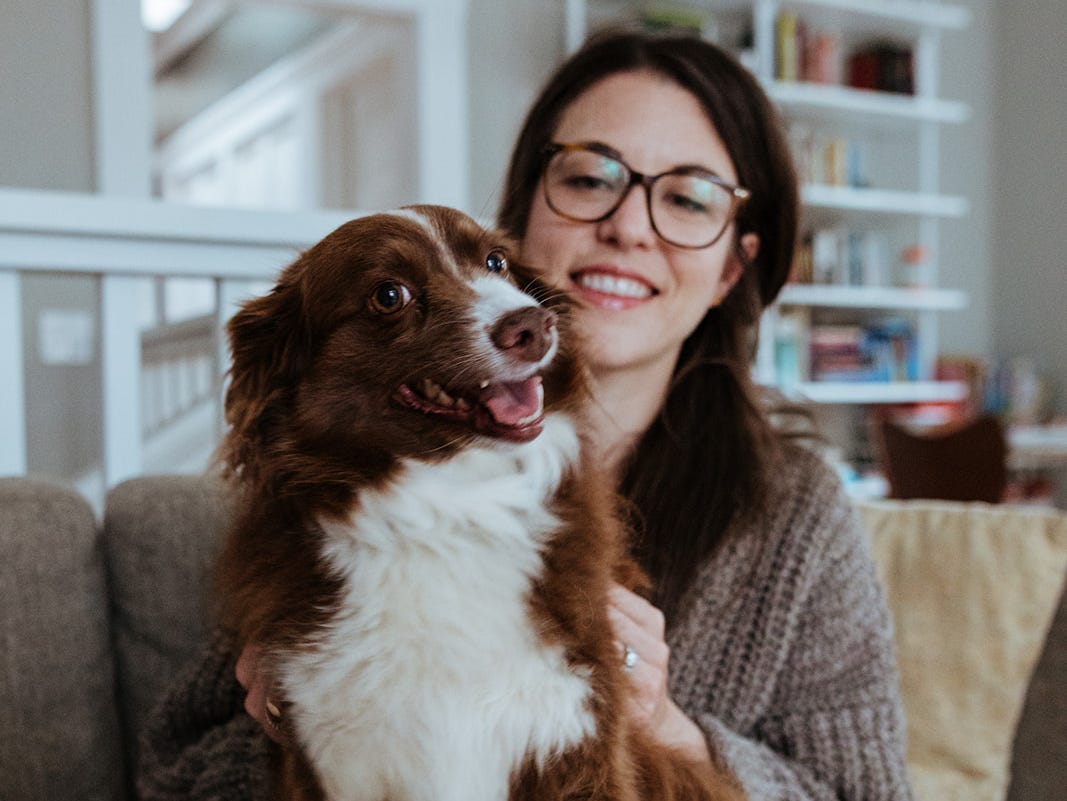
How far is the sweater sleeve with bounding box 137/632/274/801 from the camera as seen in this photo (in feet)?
4.07

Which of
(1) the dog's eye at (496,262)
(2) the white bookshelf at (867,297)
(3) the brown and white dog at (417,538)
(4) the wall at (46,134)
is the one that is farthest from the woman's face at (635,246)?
(2) the white bookshelf at (867,297)

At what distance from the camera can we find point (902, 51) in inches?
211

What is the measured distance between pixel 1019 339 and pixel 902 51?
192cm

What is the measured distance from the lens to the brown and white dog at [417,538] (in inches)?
35.0

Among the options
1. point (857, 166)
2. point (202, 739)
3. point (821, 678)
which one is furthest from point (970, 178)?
point (202, 739)

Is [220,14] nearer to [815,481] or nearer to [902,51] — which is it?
[902,51]

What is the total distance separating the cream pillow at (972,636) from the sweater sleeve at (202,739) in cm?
108

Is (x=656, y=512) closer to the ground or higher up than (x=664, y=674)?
higher up

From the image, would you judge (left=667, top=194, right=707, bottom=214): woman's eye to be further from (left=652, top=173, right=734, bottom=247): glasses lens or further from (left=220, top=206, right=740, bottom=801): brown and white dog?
(left=220, top=206, right=740, bottom=801): brown and white dog

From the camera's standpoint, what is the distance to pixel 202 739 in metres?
1.32

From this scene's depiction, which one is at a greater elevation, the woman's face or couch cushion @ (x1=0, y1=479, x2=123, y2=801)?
the woman's face

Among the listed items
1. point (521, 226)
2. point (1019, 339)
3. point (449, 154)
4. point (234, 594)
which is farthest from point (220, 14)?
point (234, 594)

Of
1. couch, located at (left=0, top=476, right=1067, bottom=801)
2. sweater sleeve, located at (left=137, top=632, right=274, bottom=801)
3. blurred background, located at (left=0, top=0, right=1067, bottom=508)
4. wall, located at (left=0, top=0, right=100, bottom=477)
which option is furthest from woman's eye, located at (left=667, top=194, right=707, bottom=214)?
wall, located at (left=0, top=0, right=100, bottom=477)

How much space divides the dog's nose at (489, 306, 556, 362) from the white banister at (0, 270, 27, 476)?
1116 millimetres
